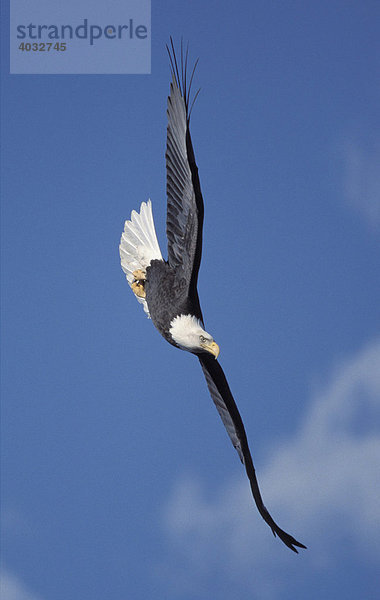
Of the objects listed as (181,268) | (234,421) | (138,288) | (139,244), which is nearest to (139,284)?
(138,288)

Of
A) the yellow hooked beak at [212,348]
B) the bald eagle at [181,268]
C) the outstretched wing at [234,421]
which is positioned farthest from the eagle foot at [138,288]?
the yellow hooked beak at [212,348]

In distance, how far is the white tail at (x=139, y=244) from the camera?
8.32 feet

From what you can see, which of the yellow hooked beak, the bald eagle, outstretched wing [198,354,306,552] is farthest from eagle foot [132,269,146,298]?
the yellow hooked beak

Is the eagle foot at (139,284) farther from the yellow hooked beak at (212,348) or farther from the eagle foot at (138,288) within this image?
the yellow hooked beak at (212,348)

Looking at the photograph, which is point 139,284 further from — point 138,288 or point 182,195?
point 182,195

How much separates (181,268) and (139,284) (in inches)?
12.1

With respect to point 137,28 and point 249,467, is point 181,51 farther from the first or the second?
point 249,467

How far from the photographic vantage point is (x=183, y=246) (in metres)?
2.24

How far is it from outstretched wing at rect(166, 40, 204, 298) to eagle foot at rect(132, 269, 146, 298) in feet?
0.74

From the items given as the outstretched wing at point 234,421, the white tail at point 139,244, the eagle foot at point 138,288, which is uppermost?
the white tail at point 139,244

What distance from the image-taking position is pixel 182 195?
227 cm

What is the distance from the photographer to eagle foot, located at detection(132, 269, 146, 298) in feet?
8.26

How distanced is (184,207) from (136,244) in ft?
1.22

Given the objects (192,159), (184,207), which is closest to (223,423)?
(184,207)
